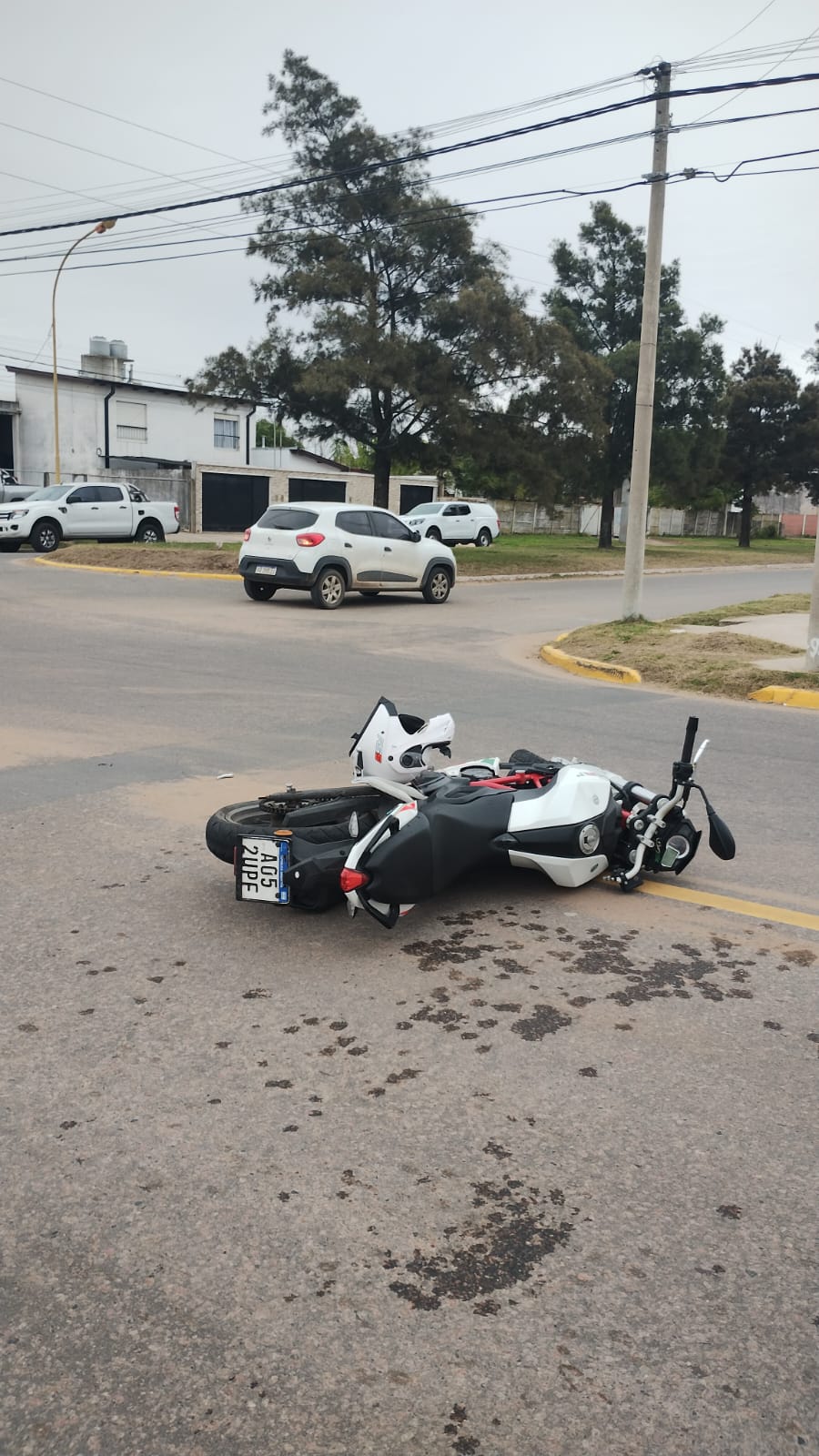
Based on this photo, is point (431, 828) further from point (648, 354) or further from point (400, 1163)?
point (648, 354)

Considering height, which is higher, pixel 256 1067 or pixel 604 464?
pixel 604 464

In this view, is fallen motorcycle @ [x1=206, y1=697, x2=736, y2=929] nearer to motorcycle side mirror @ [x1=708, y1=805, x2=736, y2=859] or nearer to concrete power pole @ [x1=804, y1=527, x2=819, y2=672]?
motorcycle side mirror @ [x1=708, y1=805, x2=736, y2=859]

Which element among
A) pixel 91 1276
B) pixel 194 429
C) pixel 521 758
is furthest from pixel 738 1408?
pixel 194 429

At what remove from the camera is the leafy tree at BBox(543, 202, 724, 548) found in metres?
44.9

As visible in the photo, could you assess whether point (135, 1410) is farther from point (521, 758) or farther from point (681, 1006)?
point (521, 758)

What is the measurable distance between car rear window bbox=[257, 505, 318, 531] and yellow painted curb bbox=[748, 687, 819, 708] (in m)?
9.69

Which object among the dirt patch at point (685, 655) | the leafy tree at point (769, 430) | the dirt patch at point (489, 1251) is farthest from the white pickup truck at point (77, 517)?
the leafy tree at point (769, 430)

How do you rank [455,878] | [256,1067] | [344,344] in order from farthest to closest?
1. [344,344]
2. [455,878]
3. [256,1067]

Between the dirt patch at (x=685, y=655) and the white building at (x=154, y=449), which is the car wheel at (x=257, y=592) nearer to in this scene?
the dirt patch at (x=685, y=655)

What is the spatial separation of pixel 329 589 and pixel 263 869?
1518 cm

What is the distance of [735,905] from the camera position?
5.16 m

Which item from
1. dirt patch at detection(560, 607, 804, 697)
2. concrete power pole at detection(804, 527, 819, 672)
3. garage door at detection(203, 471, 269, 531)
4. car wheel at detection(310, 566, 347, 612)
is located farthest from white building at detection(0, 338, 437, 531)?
concrete power pole at detection(804, 527, 819, 672)

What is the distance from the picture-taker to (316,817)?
5035mm

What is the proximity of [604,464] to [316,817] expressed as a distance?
4194 cm
